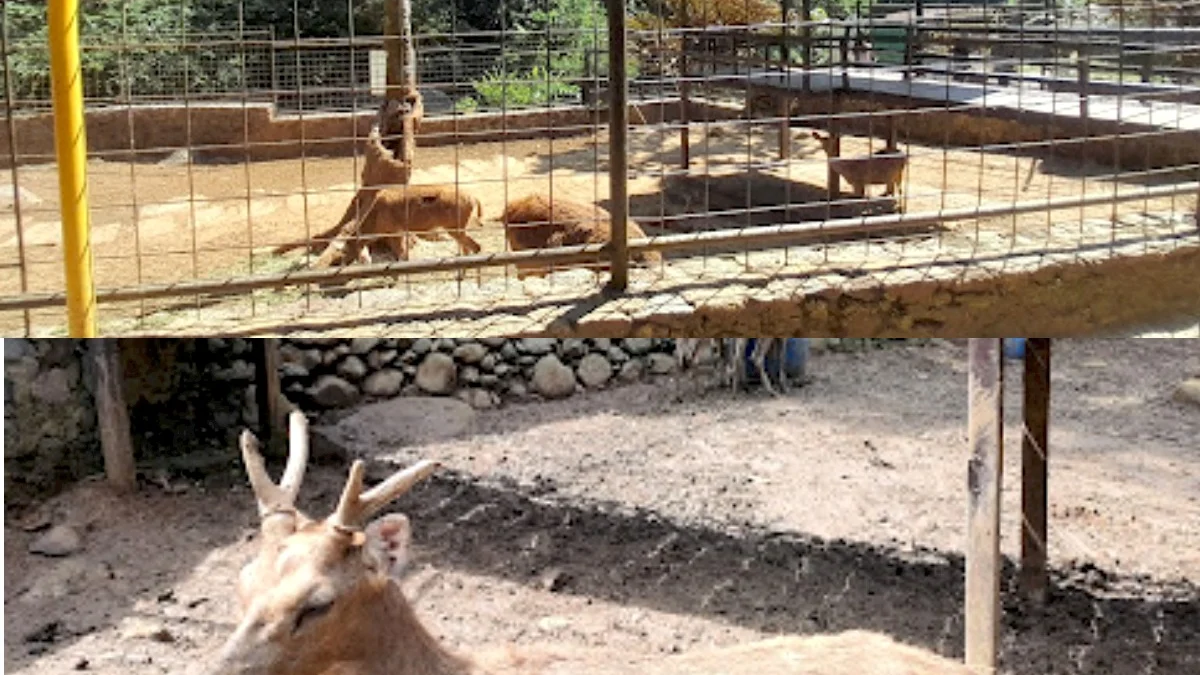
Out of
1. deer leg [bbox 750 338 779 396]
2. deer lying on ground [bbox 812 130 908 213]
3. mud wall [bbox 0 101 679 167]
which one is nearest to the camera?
deer leg [bbox 750 338 779 396]

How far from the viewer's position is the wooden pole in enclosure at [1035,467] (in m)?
5.11

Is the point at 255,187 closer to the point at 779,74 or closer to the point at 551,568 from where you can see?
the point at 779,74

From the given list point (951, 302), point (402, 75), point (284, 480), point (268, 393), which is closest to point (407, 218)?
point (402, 75)

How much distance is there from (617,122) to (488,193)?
6.19 metres

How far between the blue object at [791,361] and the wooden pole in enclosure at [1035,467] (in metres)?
2.64

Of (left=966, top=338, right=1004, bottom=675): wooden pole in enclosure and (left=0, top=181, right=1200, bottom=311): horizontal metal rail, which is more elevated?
(left=0, top=181, right=1200, bottom=311): horizontal metal rail

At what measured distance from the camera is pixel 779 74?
11.4 metres

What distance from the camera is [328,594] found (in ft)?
10.4

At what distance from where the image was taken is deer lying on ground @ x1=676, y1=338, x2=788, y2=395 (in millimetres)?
7867

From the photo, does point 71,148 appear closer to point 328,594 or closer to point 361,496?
point 361,496

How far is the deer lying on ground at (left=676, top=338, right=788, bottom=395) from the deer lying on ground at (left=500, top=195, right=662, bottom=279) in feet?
3.03

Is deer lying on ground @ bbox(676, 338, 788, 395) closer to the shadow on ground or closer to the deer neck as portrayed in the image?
the shadow on ground

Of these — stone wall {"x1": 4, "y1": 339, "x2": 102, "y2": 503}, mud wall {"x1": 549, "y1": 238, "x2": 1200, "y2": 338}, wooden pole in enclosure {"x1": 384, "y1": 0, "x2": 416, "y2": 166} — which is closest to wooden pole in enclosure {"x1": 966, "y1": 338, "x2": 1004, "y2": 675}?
mud wall {"x1": 549, "y1": 238, "x2": 1200, "y2": 338}

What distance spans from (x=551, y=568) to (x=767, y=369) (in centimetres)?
264
